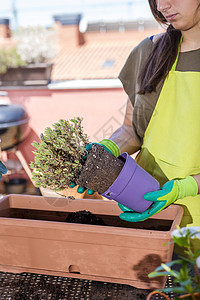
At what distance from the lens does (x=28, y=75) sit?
3.69 m

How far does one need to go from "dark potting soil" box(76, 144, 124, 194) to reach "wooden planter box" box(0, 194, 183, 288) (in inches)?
5.0

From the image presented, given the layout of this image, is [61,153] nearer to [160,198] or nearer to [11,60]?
[160,198]

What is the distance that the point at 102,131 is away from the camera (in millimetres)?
1810

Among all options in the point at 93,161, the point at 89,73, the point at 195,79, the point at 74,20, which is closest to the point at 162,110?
the point at 195,79

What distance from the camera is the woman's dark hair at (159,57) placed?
1.10 m

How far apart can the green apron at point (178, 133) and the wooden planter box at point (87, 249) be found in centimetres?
19

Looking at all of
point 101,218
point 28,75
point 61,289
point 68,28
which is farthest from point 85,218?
point 68,28

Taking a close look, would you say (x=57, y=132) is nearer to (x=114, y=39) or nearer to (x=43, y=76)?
(x=43, y=76)

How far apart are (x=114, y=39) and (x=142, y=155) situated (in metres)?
8.78

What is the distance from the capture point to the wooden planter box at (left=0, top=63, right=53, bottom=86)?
3658mm

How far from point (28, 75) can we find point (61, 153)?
3.03 metres

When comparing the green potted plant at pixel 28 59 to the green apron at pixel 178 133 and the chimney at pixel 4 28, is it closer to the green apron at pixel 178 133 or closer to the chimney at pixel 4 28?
the green apron at pixel 178 133

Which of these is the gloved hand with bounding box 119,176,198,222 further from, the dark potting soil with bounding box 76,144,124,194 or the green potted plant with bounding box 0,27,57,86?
the green potted plant with bounding box 0,27,57,86

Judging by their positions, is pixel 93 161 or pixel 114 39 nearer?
pixel 93 161
